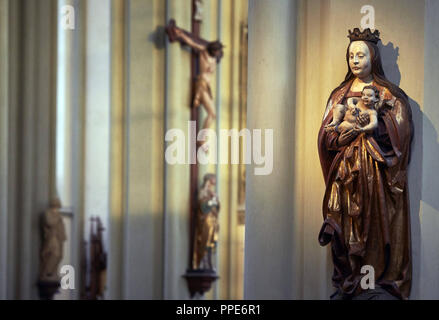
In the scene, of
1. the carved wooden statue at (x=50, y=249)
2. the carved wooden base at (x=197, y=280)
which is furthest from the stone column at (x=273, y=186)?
the carved wooden statue at (x=50, y=249)

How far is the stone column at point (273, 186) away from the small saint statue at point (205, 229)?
4.19 metres

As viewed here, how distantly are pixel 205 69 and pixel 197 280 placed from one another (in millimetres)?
2552

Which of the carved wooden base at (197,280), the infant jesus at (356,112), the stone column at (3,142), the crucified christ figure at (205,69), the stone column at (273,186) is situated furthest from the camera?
the crucified christ figure at (205,69)

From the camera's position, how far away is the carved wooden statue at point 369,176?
5.66m

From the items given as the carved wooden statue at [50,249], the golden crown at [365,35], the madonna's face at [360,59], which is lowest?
Answer: the carved wooden statue at [50,249]

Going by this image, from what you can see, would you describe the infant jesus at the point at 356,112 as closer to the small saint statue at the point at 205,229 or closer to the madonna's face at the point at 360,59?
the madonna's face at the point at 360,59

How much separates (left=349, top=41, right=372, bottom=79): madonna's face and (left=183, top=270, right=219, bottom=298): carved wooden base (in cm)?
513

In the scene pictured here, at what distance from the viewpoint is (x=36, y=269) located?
10953 mm

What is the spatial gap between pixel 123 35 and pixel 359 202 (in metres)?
5.44

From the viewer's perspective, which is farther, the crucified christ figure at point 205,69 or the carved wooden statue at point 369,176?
the crucified christ figure at point 205,69

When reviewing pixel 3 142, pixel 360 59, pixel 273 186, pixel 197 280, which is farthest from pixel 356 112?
pixel 3 142

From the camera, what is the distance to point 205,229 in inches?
409

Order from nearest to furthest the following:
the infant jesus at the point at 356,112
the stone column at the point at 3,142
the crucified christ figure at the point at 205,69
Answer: the infant jesus at the point at 356,112 → the stone column at the point at 3,142 → the crucified christ figure at the point at 205,69

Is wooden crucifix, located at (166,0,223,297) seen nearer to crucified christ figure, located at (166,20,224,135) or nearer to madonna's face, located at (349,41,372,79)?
crucified christ figure, located at (166,20,224,135)
